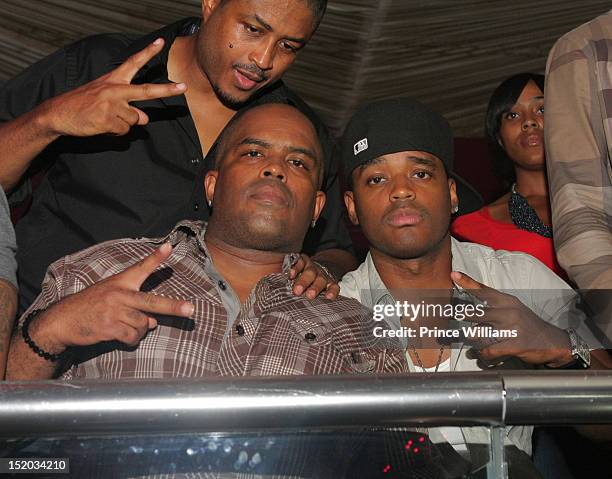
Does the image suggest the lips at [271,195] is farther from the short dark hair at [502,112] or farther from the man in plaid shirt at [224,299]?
the short dark hair at [502,112]

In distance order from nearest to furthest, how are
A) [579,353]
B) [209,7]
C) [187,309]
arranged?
[187,309] < [579,353] < [209,7]

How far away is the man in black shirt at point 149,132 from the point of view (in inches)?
73.9

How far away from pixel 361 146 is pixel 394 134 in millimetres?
76

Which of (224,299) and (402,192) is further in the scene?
(402,192)

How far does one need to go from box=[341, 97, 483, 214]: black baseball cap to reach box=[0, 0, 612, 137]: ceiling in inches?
47.8

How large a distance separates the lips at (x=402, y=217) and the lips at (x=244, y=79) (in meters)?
0.42

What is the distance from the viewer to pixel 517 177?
250 centimetres

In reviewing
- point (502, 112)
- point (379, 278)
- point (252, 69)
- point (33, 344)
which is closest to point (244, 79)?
point (252, 69)

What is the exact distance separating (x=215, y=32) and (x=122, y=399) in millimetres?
1292

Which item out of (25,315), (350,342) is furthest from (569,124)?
(25,315)

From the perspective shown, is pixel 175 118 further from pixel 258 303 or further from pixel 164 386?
pixel 164 386

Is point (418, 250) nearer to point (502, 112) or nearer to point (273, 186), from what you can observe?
point (273, 186)

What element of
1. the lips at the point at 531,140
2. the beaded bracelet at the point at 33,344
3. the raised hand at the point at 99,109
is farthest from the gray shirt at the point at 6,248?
the lips at the point at 531,140

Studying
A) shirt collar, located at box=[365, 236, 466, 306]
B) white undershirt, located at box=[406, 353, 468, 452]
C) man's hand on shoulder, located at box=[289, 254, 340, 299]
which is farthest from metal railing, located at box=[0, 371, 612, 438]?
shirt collar, located at box=[365, 236, 466, 306]
